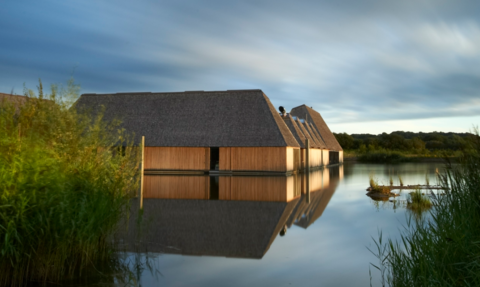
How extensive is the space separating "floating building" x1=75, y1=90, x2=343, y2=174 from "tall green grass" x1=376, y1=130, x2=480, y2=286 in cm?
1914

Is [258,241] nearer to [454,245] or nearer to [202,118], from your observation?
[454,245]

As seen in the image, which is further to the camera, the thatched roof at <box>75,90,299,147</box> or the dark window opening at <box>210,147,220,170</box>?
the dark window opening at <box>210,147,220,170</box>

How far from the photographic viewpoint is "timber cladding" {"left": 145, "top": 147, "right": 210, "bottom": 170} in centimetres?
2623

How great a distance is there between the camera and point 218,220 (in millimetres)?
8984

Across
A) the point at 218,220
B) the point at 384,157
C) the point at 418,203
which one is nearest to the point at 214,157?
the point at 418,203

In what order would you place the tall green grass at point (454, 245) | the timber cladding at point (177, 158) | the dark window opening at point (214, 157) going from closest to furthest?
1. the tall green grass at point (454, 245)
2. the timber cladding at point (177, 158)
3. the dark window opening at point (214, 157)

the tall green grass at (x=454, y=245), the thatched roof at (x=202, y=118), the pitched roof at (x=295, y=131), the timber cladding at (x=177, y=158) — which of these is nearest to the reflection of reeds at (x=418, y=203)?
the tall green grass at (x=454, y=245)

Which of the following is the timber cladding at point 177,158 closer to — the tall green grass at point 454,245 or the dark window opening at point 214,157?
the dark window opening at point 214,157

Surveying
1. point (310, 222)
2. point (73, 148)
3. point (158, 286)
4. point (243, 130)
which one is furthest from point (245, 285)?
point (243, 130)

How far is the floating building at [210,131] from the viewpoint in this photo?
25250mm

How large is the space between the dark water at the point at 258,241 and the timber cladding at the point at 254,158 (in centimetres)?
1211

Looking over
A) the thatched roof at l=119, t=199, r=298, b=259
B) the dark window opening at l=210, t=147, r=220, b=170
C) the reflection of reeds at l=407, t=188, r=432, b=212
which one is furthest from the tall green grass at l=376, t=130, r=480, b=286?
the dark window opening at l=210, t=147, r=220, b=170

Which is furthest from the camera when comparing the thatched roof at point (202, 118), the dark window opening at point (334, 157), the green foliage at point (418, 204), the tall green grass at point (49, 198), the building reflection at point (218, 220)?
the dark window opening at point (334, 157)

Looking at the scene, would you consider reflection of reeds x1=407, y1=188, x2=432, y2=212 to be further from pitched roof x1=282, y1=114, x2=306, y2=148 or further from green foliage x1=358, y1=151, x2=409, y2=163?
green foliage x1=358, y1=151, x2=409, y2=163
